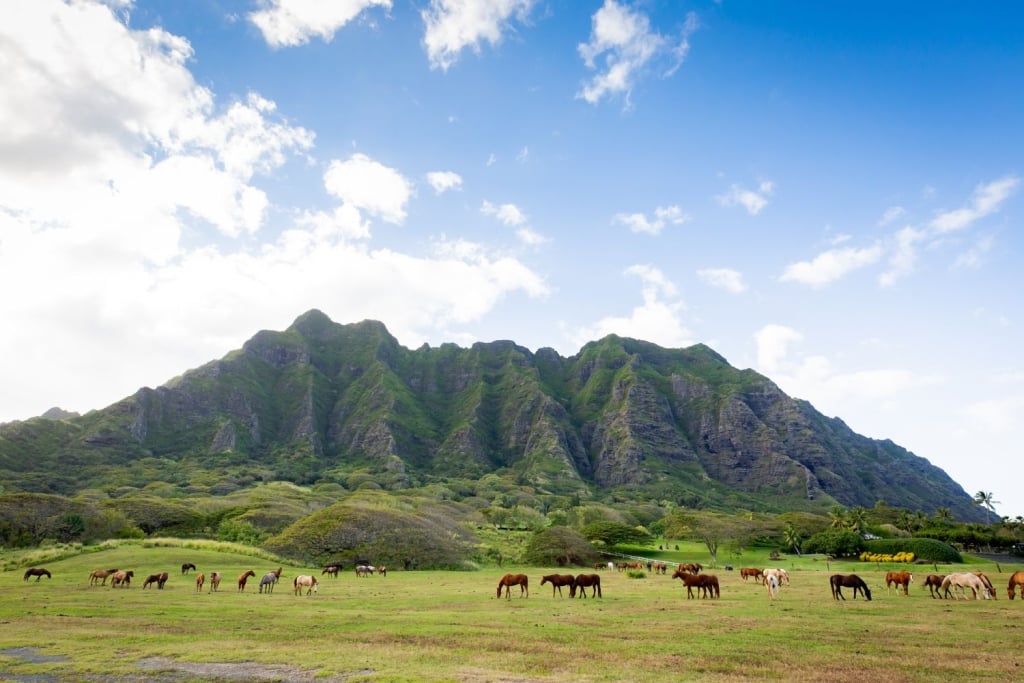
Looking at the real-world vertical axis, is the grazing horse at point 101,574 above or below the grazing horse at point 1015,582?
below

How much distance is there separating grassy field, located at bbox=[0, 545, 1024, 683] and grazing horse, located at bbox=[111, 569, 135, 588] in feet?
6.29

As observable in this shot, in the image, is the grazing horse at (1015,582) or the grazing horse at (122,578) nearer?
the grazing horse at (1015,582)

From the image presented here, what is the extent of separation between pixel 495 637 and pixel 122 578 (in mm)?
33483

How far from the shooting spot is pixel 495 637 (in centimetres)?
2144

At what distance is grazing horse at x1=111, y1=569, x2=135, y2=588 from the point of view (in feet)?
130

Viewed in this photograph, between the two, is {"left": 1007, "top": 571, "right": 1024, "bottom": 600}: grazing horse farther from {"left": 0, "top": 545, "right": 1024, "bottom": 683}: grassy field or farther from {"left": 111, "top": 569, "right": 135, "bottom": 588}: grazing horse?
{"left": 111, "top": 569, "right": 135, "bottom": 588}: grazing horse

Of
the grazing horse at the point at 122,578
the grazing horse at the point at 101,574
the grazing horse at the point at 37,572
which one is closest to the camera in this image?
the grazing horse at the point at 122,578

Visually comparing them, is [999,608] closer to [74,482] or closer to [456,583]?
[456,583]

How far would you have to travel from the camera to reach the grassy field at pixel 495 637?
52.6ft

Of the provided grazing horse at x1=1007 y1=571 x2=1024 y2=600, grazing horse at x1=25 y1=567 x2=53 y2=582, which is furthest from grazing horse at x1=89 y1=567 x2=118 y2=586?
grazing horse at x1=1007 y1=571 x2=1024 y2=600

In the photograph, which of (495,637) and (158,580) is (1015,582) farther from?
(158,580)

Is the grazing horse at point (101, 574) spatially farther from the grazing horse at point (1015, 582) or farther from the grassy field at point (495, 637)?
the grazing horse at point (1015, 582)

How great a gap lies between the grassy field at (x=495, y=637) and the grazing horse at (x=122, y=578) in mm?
1918

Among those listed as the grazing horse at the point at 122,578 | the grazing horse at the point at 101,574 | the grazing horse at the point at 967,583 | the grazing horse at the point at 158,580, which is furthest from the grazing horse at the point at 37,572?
the grazing horse at the point at 967,583
